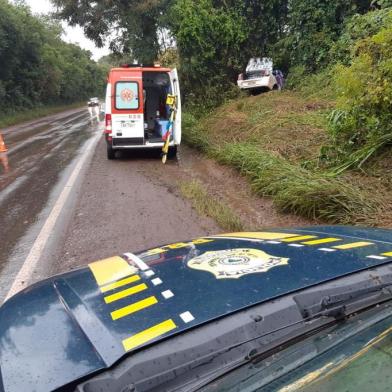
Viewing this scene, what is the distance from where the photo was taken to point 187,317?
1.58 meters

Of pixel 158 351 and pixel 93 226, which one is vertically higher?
pixel 158 351

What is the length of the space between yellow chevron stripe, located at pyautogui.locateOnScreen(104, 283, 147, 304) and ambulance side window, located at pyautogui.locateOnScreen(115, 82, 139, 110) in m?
9.85

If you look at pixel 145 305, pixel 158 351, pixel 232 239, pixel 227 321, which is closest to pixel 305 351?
pixel 227 321

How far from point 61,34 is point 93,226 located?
6411 centimetres

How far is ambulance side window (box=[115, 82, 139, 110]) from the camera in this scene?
11.3 m

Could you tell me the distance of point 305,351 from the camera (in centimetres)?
147

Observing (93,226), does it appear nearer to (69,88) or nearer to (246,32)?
(246,32)

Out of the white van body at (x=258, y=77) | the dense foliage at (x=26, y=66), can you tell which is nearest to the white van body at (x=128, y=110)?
the white van body at (x=258, y=77)

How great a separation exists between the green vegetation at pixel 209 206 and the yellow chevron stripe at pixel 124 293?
3920 millimetres

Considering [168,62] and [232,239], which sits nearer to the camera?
[232,239]

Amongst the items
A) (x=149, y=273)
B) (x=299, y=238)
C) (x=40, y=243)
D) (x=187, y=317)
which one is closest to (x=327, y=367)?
(x=187, y=317)

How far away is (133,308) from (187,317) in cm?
24

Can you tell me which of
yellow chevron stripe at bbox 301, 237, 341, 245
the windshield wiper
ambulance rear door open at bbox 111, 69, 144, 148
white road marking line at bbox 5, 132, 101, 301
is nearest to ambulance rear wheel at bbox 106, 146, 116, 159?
ambulance rear door open at bbox 111, 69, 144, 148

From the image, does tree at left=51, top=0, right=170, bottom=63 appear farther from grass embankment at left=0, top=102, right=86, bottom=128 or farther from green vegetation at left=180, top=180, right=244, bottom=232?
green vegetation at left=180, top=180, right=244, bottom=232
